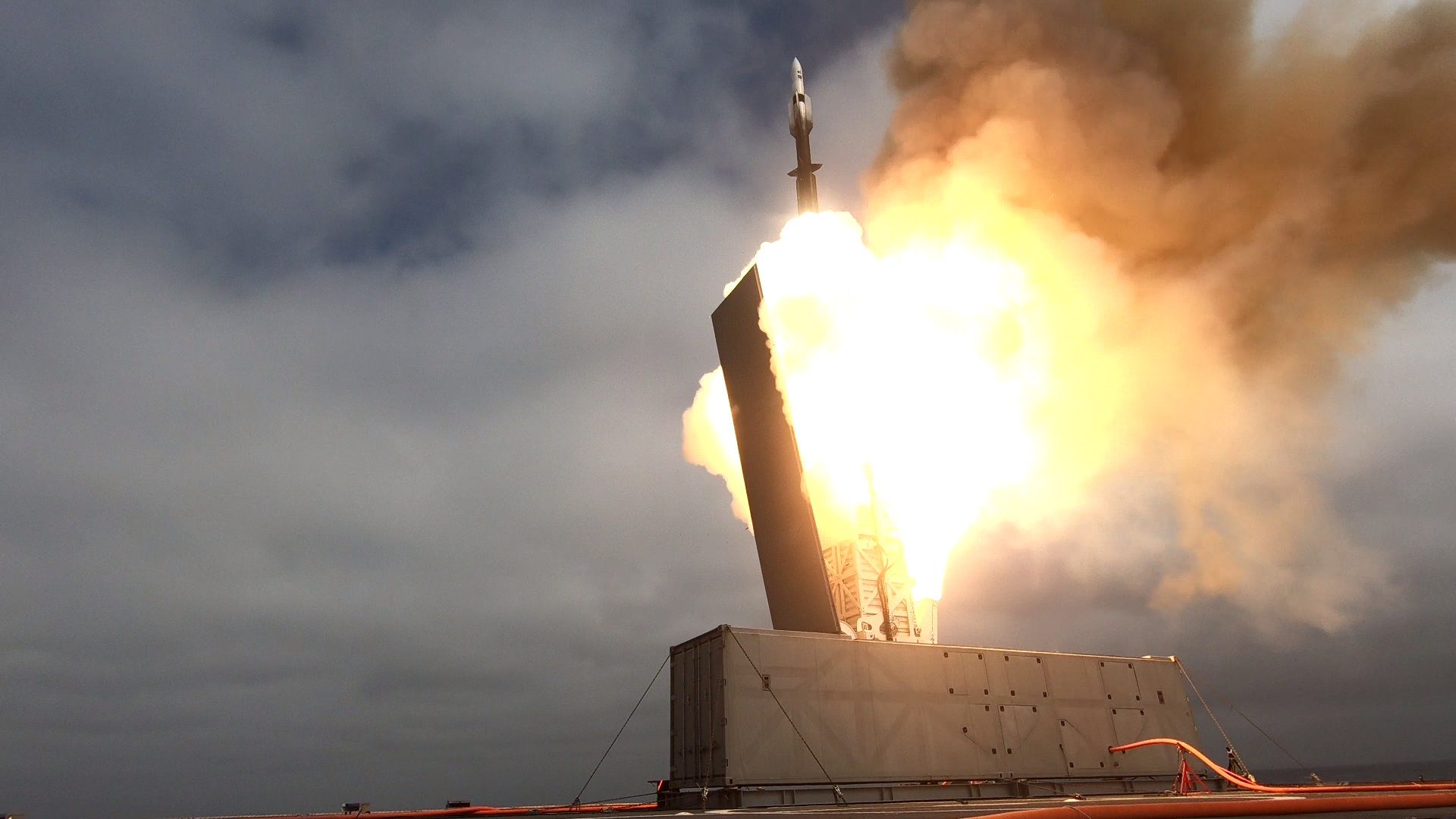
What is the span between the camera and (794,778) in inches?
683

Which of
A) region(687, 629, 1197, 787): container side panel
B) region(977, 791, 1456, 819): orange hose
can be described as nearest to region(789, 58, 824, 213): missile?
region(687, 629, 1197, 787): container side panel

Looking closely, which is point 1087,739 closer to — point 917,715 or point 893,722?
point 917,715

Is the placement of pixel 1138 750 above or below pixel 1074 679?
below

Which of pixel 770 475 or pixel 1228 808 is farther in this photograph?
pixel 770 475

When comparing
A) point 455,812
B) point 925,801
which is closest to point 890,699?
point 925,801

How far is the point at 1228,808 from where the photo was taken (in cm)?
862

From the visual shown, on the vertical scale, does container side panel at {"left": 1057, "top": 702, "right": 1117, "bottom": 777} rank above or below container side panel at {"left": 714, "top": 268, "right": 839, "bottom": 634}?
below

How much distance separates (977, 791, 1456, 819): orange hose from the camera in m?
7.77

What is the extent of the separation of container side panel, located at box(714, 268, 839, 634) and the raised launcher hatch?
11.0ft

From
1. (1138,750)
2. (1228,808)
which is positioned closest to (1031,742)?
(1138,750)

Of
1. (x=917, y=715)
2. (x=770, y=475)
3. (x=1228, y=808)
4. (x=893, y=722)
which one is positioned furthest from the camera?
(x=770, y=475)

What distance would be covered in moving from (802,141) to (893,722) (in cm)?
1951

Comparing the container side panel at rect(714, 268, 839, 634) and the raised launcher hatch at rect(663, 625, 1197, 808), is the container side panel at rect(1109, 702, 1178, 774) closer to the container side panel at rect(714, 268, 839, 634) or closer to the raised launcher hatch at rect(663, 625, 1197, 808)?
the raised launcher hatch at rect(663, 625, 1197, 808)

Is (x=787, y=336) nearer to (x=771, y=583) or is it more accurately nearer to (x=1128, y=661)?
(x=771, y=583)
